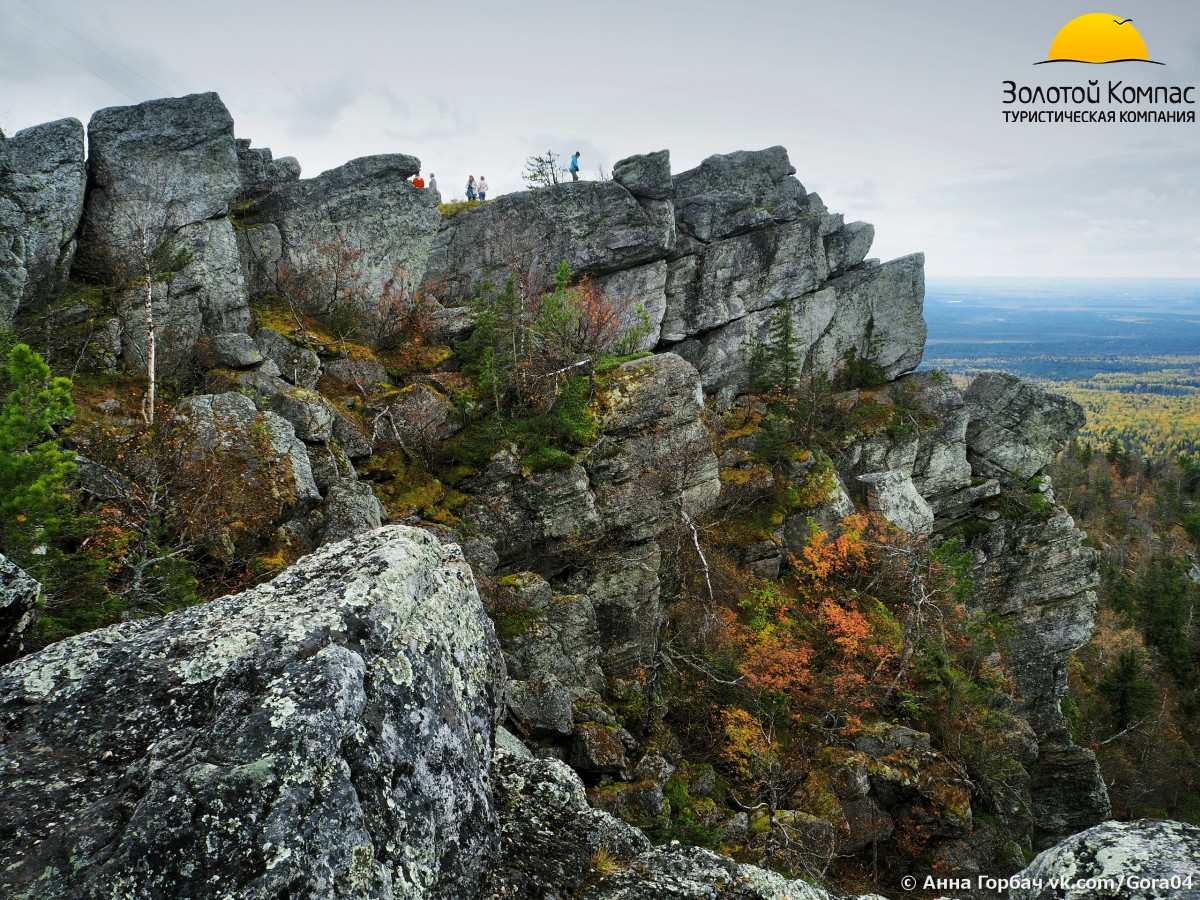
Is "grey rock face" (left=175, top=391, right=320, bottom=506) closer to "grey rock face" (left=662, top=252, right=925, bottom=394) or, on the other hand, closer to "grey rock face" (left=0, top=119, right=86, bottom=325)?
"grey rock face" (left=0, top=119, right=86, bottom=325)

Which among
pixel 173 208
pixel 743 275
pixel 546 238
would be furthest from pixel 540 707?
pixel 743 275

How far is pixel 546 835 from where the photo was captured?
22.8ft

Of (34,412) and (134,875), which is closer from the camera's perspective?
(134,875)

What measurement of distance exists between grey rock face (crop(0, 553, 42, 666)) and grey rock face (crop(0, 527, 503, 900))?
101 cm

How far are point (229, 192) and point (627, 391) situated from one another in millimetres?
19053

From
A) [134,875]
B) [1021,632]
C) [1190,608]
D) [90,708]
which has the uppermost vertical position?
[90,708]

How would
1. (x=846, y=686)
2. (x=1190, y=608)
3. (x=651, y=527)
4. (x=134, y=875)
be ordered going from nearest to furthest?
(x=134, y=875) → (x=846, y=686) → (x=651, y=527) → (x=1190, y=608)

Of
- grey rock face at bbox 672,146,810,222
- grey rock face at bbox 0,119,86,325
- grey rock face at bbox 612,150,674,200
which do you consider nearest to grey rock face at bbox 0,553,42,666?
grey rock face at bbox 0,119,86,325

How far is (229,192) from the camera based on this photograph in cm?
2752

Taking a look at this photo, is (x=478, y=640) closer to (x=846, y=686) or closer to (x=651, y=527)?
(x=651, y=527)

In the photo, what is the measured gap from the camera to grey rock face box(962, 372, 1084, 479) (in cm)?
4353

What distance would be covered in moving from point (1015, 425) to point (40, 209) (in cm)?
5301

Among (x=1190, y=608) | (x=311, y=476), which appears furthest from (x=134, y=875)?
(x=1190, y=608)

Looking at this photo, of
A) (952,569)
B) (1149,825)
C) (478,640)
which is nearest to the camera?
(1149,825)
